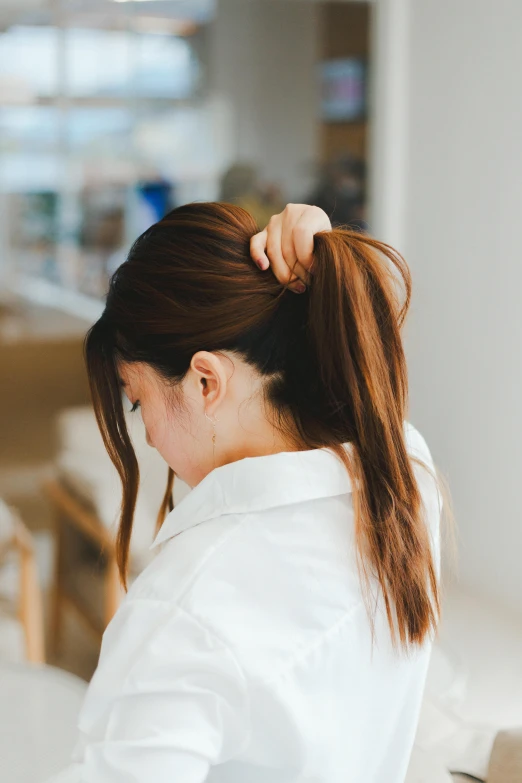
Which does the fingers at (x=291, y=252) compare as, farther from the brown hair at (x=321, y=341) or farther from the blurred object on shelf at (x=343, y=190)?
the blurred object on shelf at (x=343, y=190)

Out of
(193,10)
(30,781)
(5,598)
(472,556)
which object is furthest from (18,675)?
(193,10)

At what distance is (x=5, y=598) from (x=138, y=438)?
0.58 m

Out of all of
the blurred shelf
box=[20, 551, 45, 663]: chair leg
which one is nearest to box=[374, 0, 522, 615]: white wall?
the blurred shelf

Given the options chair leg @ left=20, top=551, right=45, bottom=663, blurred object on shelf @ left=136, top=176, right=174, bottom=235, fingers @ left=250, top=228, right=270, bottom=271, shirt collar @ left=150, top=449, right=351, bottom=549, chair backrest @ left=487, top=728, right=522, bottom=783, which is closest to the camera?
shirt collar @ left=150, top=449, right=351, bottom=549

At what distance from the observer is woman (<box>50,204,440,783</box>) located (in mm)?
660

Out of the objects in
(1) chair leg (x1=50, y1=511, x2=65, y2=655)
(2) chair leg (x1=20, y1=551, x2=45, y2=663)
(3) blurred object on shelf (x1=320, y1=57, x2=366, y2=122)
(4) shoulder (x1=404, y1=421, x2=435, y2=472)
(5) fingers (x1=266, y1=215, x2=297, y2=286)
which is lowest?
(1) chair leg (x1=50, y1=511, x2=65, y2=655)

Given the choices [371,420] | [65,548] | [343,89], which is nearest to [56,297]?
[65,548]

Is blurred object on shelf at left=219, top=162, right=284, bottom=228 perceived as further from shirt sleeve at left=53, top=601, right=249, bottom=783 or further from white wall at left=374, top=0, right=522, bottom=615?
shirt sleeve at left=53, top=601, right=249, bottom=783

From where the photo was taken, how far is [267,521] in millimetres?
729

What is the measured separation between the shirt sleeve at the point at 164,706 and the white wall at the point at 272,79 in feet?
8.27

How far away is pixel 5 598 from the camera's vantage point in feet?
7.95

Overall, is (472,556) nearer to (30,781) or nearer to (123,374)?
(30,781)

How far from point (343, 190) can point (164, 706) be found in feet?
9.29

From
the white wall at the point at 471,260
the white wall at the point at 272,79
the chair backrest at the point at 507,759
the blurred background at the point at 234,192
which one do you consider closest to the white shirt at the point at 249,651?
the chair backrest at the point at 507,759
